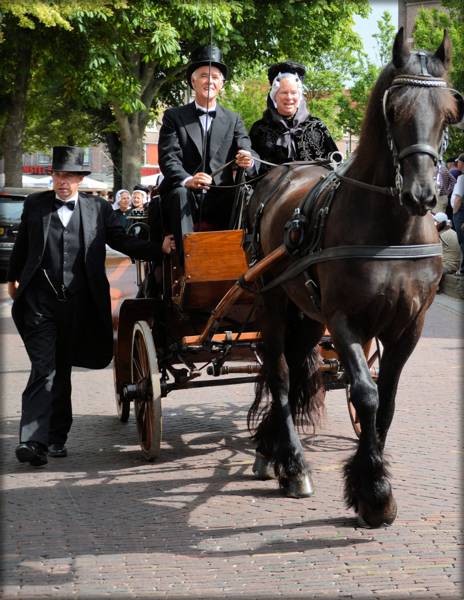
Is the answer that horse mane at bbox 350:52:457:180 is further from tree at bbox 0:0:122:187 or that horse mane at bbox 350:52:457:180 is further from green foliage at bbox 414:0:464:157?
green foliage at bbox 414:0:464:157

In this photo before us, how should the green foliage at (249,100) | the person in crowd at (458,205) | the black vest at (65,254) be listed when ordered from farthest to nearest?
the green foliage at (249,100)
the person in crowd at (458,205)
the black vest at (65,254)

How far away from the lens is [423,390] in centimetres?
939

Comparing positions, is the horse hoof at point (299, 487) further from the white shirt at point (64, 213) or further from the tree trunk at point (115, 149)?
the tree trunk at point (115, 149)

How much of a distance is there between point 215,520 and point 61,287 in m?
2.25

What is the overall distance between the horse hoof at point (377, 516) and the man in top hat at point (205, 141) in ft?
8.42

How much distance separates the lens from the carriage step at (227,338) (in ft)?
22.8

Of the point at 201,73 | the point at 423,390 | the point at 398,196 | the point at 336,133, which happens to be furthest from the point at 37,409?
the point at 336,133

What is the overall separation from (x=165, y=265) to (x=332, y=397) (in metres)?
2.57

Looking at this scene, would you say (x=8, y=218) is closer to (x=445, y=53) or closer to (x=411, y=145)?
(x=445, y=53)

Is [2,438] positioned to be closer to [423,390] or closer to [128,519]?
[128,519]

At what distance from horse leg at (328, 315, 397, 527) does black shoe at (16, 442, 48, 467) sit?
93.2 inches

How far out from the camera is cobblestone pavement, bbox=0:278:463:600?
15.2 ft

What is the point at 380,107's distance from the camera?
16.8ft

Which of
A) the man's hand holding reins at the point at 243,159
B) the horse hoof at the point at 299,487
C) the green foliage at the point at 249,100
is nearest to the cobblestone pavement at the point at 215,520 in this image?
the horse hoof at the point at 299,487
